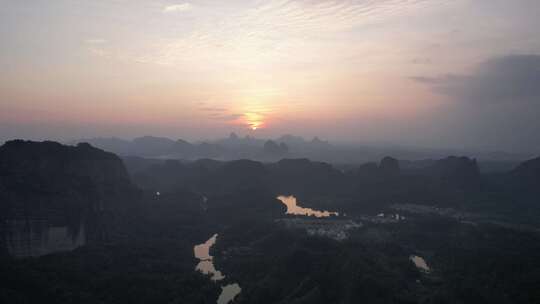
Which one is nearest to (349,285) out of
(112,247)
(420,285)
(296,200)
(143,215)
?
(420,285)

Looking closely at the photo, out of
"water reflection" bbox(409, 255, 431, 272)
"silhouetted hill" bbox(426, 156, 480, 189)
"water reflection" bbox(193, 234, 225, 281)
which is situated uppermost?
"silhouetted hill" bbox(426, 156, 480, 189)

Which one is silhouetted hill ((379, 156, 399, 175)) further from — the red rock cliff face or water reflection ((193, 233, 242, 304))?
the red rock cliff face

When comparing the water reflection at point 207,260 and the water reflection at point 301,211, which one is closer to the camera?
the water reflection at point 207,260

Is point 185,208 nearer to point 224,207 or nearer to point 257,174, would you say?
point 224,207

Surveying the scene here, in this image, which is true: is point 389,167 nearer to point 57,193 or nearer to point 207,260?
point 207,260

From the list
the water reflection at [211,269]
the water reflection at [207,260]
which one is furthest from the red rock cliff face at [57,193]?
the water reflection at [211,269]

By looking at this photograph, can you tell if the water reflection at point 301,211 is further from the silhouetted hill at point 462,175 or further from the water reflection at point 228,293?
the water reflection at point 228,293

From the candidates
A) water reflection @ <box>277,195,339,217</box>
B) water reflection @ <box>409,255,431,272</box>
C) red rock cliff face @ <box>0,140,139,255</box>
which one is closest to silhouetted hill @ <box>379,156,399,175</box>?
water reflection @ <box>277,195,339,217</box>
